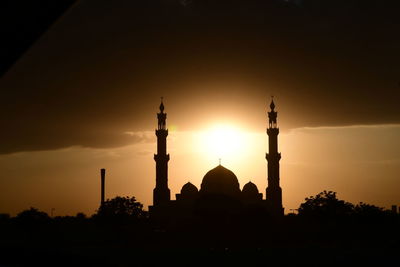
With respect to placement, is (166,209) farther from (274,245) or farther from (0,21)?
(0,21)

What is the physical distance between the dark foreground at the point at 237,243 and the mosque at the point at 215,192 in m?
2.90

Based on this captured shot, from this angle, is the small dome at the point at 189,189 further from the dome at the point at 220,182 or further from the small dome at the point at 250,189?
the small dome at the point at 250,189

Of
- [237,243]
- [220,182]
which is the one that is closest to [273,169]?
[220,182]

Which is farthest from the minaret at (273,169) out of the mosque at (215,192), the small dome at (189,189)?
the small dome at (189,189)

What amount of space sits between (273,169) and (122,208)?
21.4 metres

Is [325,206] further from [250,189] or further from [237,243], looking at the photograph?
[237,243]

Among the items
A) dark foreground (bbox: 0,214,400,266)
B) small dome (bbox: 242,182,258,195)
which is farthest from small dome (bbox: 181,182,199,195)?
dark foreground (bbox: 0,214,400,266)

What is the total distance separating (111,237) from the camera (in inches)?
1895

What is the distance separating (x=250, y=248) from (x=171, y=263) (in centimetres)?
904

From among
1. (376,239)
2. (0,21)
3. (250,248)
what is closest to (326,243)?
(376,239)

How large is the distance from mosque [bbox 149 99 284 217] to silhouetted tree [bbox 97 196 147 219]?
8426 millimetres

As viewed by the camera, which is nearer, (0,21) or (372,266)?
(0,21)

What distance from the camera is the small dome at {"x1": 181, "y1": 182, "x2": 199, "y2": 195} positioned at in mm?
64625

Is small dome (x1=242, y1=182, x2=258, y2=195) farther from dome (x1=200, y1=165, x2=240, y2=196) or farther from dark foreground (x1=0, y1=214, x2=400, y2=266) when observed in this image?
dark foreground (x1=0, y1=214, x2=400, y2=266)
